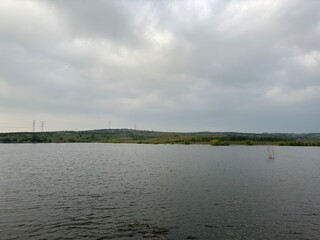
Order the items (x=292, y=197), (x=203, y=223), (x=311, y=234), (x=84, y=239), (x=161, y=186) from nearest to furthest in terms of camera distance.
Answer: (x=84, y=239), (x=311, y=234), (x=203, y=223), (x=292, y=197), (x=161, y=186)

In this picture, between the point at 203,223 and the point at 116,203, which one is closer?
the point at 203,223

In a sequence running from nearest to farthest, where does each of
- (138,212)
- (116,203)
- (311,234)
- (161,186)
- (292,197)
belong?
(311,234) → (138,212) → (116,203) → (292,197) → (161,186)

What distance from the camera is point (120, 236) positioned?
27781 millimetres

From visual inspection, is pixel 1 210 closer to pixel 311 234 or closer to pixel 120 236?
pixel 120 236

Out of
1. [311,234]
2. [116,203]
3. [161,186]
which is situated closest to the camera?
[311,234]

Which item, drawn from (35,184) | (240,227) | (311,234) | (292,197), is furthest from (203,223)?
(35,184)

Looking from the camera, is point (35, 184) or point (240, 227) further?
point (35, 184)

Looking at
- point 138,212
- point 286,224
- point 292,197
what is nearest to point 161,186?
point 138,212

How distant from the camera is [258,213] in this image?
37.4 m

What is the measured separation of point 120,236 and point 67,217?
9.65 meters

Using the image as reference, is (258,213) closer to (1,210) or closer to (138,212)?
(138,212)

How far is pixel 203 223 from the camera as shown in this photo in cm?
3262

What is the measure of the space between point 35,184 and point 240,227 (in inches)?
1592

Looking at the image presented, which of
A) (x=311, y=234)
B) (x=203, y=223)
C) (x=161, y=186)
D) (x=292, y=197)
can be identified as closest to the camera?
(x=311, y=234)
